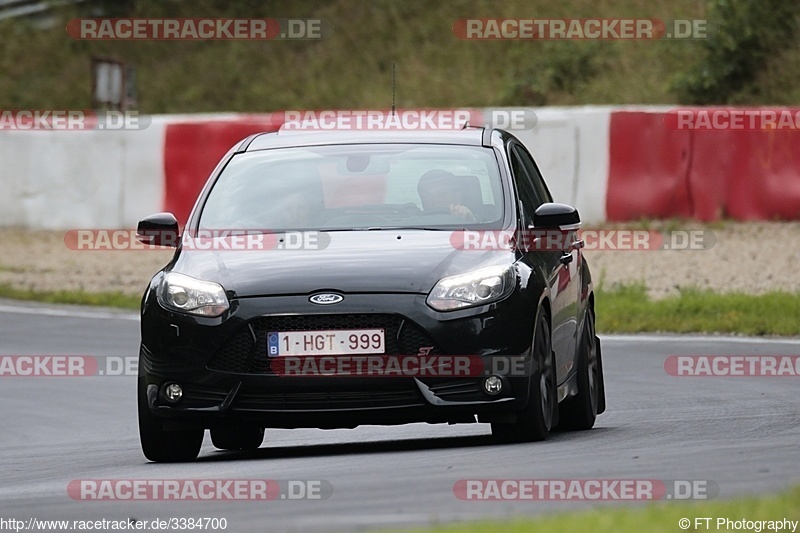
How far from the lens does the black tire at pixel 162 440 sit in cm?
894

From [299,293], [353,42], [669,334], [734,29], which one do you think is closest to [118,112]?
[353,42]

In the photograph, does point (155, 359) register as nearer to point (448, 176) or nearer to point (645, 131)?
point (448, 176)

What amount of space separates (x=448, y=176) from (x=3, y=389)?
528cm

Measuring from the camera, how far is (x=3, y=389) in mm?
13695
